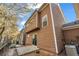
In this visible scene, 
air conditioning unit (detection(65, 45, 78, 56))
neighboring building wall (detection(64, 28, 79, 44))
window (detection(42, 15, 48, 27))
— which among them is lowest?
air conditioning unit (detection(65, 45, 78, 56))


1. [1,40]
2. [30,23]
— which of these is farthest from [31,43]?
[1,40]

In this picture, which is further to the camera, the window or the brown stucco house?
the window

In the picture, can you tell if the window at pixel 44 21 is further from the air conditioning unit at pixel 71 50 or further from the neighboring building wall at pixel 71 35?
the air conditioning unit at pixel 71 50

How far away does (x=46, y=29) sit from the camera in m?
2.03

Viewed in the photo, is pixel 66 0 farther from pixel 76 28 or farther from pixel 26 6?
pixel 26 6

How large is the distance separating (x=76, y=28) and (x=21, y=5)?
1092 mm

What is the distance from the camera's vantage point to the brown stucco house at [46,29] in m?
1.93

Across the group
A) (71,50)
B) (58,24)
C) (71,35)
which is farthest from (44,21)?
(71,50)

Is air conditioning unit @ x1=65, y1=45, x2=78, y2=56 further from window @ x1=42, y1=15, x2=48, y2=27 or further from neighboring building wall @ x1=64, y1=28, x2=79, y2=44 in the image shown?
window @ x1=42, y1=15, x2=48, y2=27

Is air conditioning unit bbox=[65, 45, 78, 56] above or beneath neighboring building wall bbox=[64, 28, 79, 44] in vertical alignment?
beneath

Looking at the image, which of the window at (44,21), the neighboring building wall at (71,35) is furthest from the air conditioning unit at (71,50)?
the window at (44,21)

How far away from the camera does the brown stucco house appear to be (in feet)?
6.34

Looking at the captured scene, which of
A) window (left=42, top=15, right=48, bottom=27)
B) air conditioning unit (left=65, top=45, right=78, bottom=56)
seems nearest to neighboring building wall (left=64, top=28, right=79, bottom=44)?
air conditioning unit (left=65, top=45, right=78, bottom=56)

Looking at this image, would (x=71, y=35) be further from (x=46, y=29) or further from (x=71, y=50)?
(x=46, y=29)
